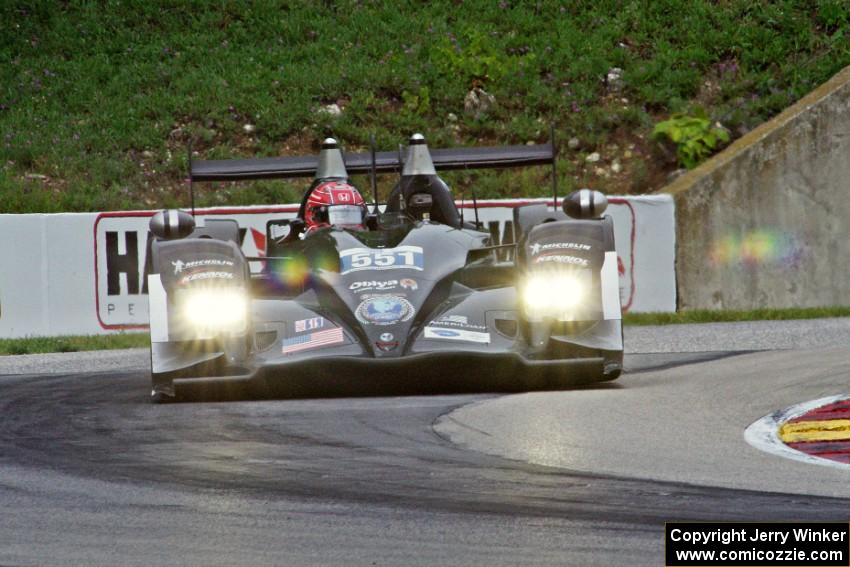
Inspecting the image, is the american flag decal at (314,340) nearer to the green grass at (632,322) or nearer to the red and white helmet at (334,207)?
the red and white helmet at (334,207)

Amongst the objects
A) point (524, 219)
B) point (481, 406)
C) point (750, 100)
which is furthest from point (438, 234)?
point (750, 100)

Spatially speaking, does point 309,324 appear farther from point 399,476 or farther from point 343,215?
point 399,476

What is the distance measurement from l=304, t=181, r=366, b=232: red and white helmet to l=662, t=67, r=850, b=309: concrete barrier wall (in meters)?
6.35

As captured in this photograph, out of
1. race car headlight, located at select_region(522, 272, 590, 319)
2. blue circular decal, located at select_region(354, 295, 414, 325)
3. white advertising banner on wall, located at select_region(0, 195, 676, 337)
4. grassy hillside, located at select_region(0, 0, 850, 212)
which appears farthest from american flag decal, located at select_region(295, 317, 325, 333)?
grassy hillside, located at select_region(0, 0, 850, 212)

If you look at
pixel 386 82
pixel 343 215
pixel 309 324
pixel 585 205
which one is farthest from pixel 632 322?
pixel 386 82

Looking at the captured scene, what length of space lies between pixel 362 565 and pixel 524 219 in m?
6.06

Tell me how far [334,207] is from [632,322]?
→ 17.6 ft

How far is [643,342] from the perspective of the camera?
1298cm

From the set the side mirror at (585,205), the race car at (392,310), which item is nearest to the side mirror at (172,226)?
the race car at (392,310)

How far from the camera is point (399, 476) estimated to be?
247 inches

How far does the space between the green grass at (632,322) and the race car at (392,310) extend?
494cm

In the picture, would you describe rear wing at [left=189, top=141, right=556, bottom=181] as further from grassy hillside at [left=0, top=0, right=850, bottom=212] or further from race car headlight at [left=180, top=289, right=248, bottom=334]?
grassy hillside at [left=0, top=0, right=850, bottom=212]

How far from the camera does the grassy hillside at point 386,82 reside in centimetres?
2028

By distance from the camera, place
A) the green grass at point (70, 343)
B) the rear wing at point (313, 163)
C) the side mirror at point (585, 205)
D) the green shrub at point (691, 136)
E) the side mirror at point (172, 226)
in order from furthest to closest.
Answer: the green shrub at point (691, 136) < the green grass at point (70, 343) < the rear wing at point (313, 163) < the side mirror at point (585, 205) < the side mirror at point (172, 226)
